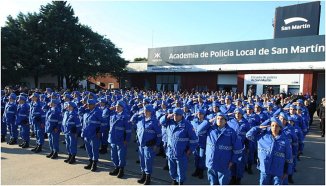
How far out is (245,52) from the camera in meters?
28.1

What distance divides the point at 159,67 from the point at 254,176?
1083 inches

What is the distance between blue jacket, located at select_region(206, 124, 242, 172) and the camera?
5707mm

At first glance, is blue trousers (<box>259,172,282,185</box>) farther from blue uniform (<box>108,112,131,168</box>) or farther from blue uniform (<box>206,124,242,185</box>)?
blue uniform (<box>108,112,131,168</box>)

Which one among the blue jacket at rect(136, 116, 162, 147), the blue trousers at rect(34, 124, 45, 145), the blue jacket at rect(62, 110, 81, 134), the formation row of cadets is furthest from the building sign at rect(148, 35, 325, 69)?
the blue trousers at rect(34, 124, 45, 145)

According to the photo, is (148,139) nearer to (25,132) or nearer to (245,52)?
(25,132)

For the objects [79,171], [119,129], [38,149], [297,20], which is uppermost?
[297,20]

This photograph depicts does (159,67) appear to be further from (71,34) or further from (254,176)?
(254,176)

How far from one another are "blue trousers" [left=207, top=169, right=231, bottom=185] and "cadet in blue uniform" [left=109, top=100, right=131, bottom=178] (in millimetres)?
2508

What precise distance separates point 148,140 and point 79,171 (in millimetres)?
2288

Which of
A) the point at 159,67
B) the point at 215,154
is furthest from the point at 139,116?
the point at 159,67

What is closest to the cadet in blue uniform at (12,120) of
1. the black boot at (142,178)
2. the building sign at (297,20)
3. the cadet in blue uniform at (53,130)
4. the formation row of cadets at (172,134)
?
the formation row of cadets at (172,134)

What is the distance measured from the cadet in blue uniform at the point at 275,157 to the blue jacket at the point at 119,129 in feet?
10.9

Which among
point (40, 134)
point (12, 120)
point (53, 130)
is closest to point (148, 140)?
point (53, 130)

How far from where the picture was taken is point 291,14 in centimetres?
2809
